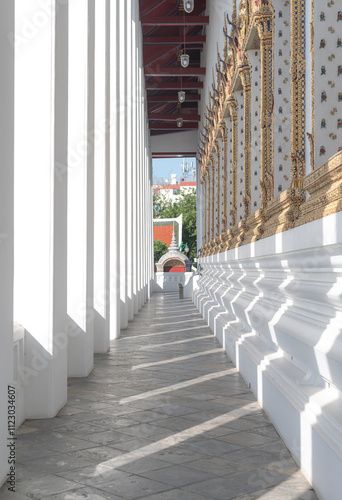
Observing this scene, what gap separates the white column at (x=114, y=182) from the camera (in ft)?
33.0

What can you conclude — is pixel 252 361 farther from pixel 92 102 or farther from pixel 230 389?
pixel 92 102

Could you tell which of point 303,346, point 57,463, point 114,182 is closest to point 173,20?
point 114,182

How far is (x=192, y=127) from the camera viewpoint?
29.5 m

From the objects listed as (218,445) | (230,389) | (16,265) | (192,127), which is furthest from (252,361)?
(192,127)

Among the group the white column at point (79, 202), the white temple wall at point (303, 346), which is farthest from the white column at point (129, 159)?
the white temple wall at point (303, 346)

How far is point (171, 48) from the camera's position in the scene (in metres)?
23.5

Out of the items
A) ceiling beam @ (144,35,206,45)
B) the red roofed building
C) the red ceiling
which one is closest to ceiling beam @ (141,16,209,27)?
the red ceiling

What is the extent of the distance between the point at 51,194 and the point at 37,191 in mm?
104

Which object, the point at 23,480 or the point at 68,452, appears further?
the point at 68,452

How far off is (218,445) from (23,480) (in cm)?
119

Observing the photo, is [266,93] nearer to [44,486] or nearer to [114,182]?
[114,182]

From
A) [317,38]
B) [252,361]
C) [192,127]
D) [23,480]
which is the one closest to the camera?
[23,480]

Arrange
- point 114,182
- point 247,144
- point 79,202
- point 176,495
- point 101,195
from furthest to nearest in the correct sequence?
point 114,182, point 247,144, point 101,195, point 79,202, point 176,495

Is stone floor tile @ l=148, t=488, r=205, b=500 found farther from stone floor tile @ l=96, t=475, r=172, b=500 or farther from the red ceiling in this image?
the red ceiling
